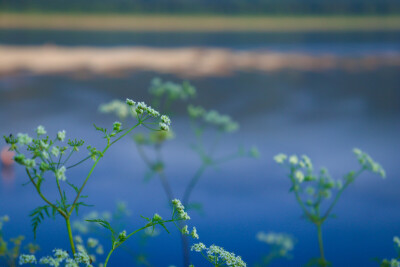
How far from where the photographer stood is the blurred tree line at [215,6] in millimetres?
1140

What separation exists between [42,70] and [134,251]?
51cm

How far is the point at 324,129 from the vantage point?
1.06 metres

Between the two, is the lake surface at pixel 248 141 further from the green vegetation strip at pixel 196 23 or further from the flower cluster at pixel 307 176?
the flower cluster at pixel 307 176

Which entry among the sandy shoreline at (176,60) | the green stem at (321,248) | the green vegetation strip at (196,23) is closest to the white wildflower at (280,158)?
the green stem at (321,248)

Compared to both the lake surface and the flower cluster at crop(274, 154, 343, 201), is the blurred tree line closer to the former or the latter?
the lake surface

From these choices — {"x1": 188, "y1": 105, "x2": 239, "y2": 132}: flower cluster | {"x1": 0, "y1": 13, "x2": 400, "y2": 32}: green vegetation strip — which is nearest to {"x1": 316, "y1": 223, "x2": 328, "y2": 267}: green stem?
{"x1": 188, "y1": 105, "x2": 239, "y2": 132}: flower cluster

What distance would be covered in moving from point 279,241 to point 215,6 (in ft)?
2.03

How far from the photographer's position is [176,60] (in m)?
1.16

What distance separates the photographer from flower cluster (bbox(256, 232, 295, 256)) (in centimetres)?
88

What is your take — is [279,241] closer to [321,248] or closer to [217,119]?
[321,248]

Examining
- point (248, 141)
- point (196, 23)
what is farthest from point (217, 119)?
point (196, 23)

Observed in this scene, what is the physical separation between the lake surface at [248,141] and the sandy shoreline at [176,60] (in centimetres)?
2

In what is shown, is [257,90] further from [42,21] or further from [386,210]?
[42,21]

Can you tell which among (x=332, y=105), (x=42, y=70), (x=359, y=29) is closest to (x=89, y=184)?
(x=42, y=70)
